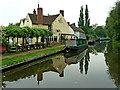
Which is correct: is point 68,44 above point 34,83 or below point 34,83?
above

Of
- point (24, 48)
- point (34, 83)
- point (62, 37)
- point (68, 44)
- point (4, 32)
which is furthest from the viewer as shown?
point (62, 37)

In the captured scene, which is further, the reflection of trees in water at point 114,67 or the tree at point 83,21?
the tree at point 83,21

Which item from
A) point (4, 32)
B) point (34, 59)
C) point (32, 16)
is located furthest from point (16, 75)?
point (32, 16)

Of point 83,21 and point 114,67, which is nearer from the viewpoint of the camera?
point 114,67

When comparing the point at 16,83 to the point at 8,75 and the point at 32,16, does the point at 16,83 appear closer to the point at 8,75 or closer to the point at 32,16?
the point at 8,75

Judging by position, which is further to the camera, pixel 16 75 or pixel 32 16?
pixel 32 16

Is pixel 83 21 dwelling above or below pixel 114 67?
above

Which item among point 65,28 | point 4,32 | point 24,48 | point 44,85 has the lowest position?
point 44,85

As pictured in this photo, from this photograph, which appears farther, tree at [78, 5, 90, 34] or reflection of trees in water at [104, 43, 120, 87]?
tree at [78, 5, 90, 34]

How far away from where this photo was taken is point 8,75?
9414mm

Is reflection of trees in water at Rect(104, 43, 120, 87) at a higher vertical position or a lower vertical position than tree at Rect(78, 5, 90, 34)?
lower

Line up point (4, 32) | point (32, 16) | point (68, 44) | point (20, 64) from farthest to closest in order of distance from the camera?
point (32, 16) < point (68, 44) < point (4, 32) < point (20, 64)

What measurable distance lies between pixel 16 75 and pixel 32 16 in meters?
31.3

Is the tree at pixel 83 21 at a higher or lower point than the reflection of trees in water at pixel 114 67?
higher
